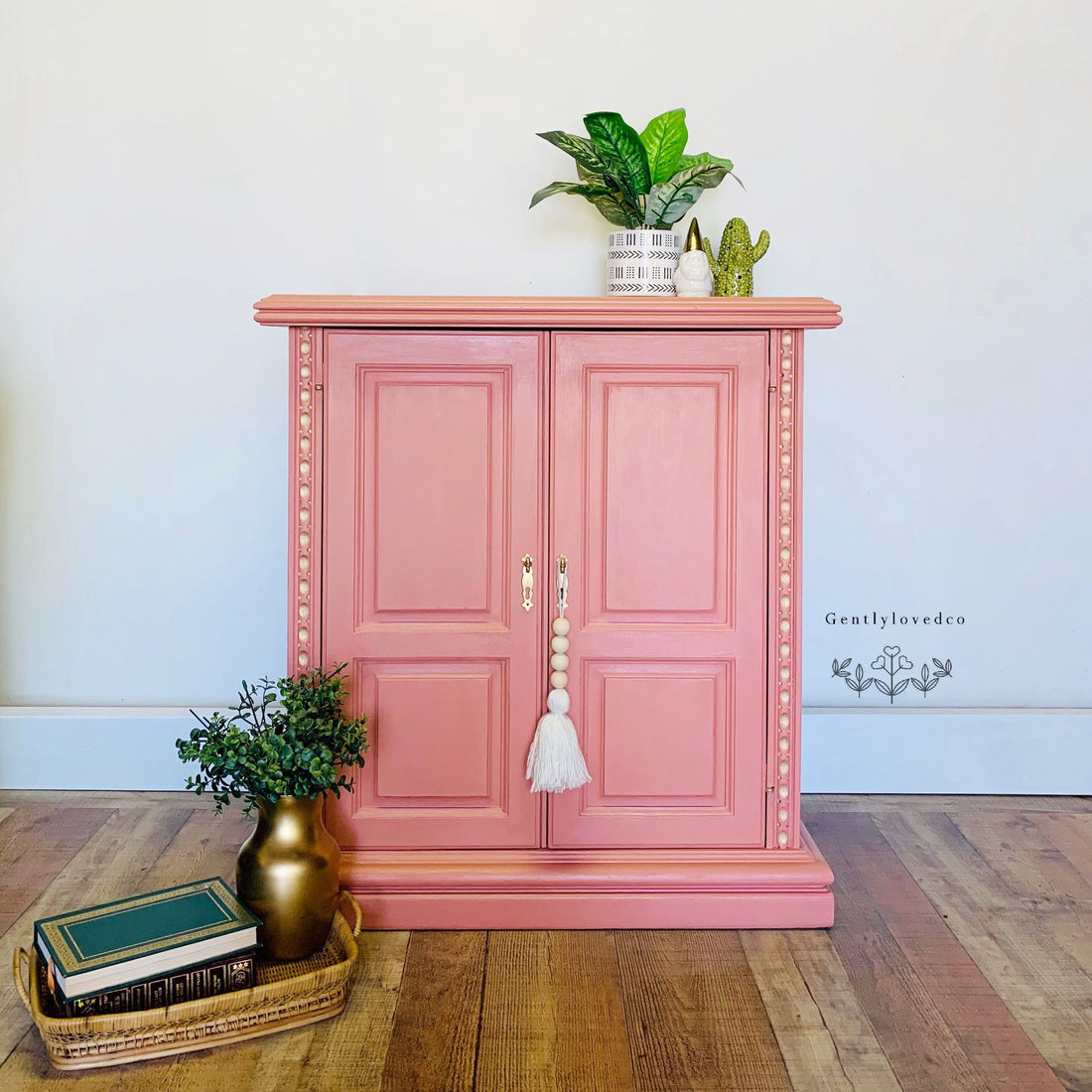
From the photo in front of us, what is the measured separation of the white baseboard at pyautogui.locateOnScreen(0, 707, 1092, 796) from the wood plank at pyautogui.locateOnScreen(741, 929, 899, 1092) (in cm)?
82

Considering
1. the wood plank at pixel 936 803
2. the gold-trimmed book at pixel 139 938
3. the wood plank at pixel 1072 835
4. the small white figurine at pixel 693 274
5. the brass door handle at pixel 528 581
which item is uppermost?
the small white figurine at pixel 693 274

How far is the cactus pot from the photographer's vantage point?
2275 mm

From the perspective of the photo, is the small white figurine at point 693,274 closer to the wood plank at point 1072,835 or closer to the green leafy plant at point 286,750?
the green leafy plant at point 286,750

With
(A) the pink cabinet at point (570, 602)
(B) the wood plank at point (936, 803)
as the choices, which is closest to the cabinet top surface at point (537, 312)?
(A) the pink cabinet at point (570, 602)

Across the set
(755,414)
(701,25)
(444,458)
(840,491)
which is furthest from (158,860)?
(701,25)

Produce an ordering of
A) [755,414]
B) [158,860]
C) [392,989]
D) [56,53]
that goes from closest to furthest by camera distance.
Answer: [392,989] < [755,414] < [158,860] < [56,53]

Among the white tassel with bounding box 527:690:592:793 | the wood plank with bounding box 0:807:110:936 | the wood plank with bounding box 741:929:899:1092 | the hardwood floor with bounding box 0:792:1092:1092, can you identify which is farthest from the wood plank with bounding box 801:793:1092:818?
the wood plank with bounding box 0:807:110:936

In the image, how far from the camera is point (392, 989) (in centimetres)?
182

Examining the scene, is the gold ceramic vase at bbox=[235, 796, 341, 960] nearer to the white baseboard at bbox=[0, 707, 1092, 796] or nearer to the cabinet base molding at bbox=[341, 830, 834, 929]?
the cabinet base molding at bbox=[341, 830, 834, 929]

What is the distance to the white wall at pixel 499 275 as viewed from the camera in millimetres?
2699

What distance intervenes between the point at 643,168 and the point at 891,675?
4.66 feet

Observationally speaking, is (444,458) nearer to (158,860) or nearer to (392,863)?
(392,863)

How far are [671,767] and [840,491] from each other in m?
1.05

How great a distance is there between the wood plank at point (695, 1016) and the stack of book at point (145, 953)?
24.6 inches
